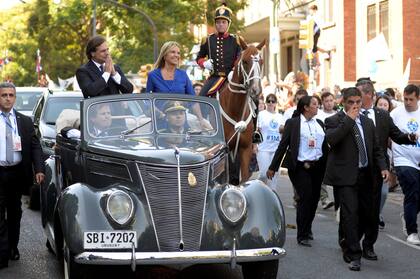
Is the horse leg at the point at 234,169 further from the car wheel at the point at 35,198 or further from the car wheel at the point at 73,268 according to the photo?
the car wheel at the point at 73,268

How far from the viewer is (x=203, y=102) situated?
9.08 metres

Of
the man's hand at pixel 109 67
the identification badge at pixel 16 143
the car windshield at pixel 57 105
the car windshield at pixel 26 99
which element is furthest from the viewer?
the car windshield at pixel 26 99

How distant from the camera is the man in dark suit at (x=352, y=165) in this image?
9.38 metres

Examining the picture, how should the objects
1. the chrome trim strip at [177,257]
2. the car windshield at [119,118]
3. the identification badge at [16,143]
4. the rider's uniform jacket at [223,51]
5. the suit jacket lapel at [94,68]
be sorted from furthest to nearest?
the rider's uniform jacket at [223,51]
the suit jacket lapel at [94,68]
the identification badge at [16,143]
the car windshield at [119,118]
the chrome trim strip at [177,257]

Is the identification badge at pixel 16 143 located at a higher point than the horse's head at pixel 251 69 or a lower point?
lower

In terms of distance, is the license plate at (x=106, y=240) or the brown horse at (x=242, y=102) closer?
the license plate at (x=106, y=240)

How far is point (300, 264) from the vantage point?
9.65m

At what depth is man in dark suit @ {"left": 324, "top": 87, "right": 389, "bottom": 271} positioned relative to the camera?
30.8 feet

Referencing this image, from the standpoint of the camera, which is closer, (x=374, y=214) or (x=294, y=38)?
(x=374, y=214)

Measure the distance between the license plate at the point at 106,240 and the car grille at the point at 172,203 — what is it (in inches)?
12.4

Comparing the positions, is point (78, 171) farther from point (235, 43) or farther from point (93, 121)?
point (235, 43)

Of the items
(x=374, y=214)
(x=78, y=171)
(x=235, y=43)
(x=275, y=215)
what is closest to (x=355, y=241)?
(x=374, y=214)

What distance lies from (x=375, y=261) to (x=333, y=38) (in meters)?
29.1

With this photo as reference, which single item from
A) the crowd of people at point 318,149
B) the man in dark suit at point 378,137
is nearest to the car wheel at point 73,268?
the crowd of people at point 318,149
